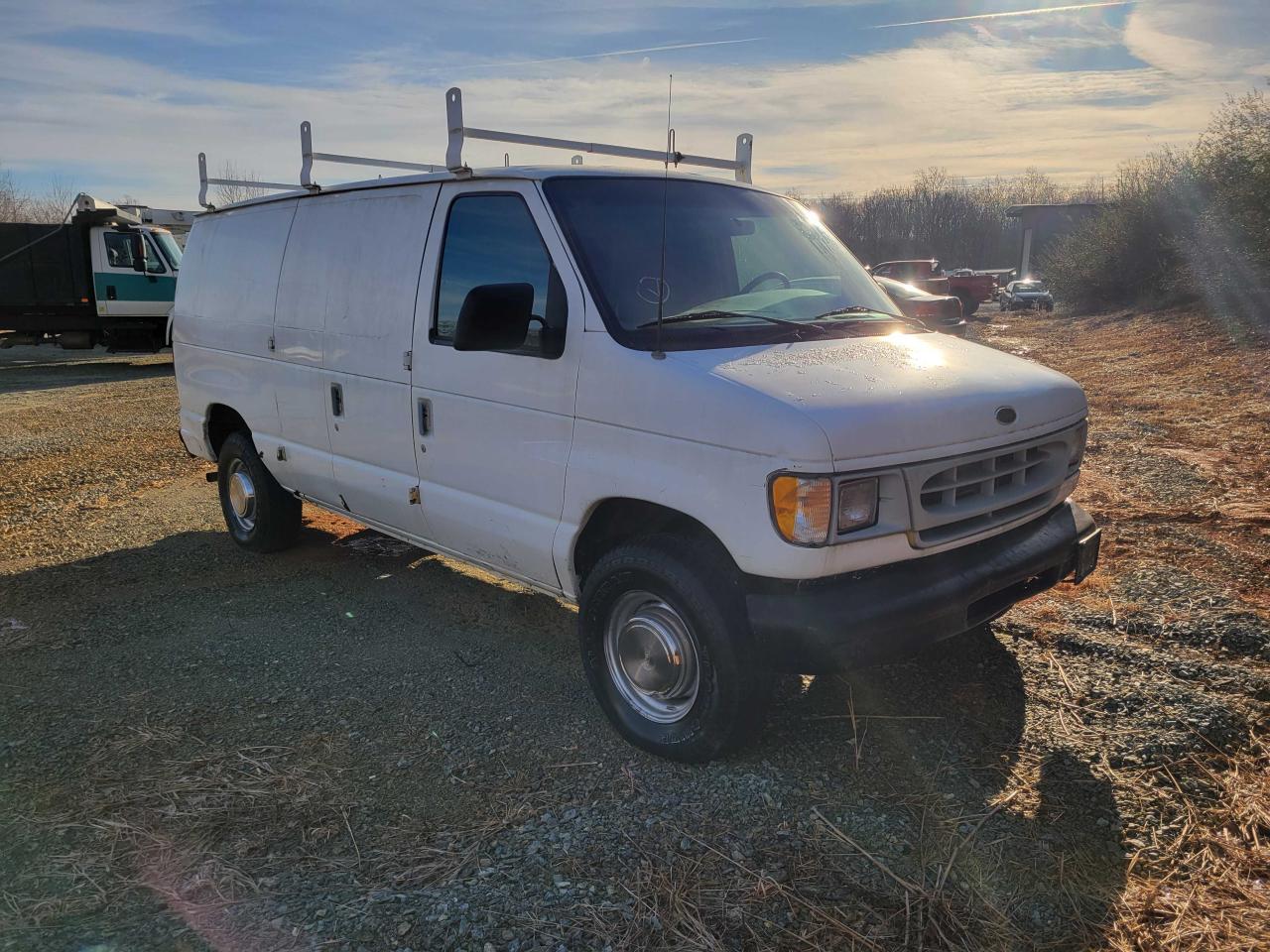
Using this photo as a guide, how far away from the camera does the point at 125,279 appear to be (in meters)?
19.1

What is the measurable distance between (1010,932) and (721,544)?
146 centimetres

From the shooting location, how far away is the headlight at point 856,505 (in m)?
2.93

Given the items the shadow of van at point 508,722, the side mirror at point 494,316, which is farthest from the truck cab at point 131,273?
the side mirror at point 494,316

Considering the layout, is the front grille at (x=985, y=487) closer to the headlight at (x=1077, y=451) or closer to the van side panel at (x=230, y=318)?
the headlight at (x=1077, y=451)

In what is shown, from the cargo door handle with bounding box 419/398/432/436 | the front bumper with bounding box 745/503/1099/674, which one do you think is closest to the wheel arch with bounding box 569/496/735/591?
the front bumper with bounding box 745/503/1099/674

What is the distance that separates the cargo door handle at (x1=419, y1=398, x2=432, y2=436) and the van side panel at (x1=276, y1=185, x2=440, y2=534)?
0.11 metres

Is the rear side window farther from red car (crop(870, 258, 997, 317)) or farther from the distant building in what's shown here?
the distant building

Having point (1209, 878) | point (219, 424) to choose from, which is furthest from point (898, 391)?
point (219, 424)

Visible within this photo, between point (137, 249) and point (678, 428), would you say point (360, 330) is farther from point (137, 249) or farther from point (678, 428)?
point (137, 249)

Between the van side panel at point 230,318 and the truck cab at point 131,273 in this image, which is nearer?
the van side panel at point 230,318

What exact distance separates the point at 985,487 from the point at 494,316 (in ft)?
6.31

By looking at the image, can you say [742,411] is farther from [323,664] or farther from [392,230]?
[323,664]

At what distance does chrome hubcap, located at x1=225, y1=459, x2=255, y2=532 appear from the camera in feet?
20.2

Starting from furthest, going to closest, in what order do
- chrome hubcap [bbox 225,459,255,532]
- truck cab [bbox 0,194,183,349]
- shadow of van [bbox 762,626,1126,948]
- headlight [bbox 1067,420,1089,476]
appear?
truck cab [bbox 0,194,183,349] < chrome hubcap [bbox 225,459,255,532] < headlight [bbox 1067,420,1089,476] < shadow of van [bbox 762,626,1126,948]
